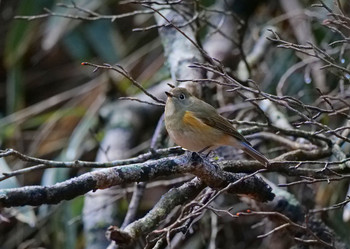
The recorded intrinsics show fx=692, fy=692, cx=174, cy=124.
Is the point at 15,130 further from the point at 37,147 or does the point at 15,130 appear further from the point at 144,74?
the point at 144,74

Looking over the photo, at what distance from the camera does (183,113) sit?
304 centimetres

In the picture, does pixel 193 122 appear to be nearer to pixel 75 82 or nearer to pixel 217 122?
pixel 217 122

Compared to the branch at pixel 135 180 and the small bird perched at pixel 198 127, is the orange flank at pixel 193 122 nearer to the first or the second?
the small bird perched at pixel 198 127

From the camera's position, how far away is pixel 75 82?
621cm

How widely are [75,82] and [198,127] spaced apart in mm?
3371

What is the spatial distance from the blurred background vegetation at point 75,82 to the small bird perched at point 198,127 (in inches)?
43.5

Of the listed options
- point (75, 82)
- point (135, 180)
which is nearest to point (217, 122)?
point (135, 180)

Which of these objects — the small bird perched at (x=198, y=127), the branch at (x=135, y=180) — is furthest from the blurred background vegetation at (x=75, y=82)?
the branch at (x=135, y=180)

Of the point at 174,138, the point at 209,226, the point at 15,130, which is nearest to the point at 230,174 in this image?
the point at 174,138

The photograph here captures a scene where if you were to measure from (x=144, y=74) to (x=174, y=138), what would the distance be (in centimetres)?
268

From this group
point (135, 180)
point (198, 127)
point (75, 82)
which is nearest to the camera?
point (135, 180)

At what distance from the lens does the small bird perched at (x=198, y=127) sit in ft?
9.69

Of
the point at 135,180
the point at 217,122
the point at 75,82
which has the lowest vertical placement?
the point at 75,82

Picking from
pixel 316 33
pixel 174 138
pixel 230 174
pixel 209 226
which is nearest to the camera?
pixel 230 174
